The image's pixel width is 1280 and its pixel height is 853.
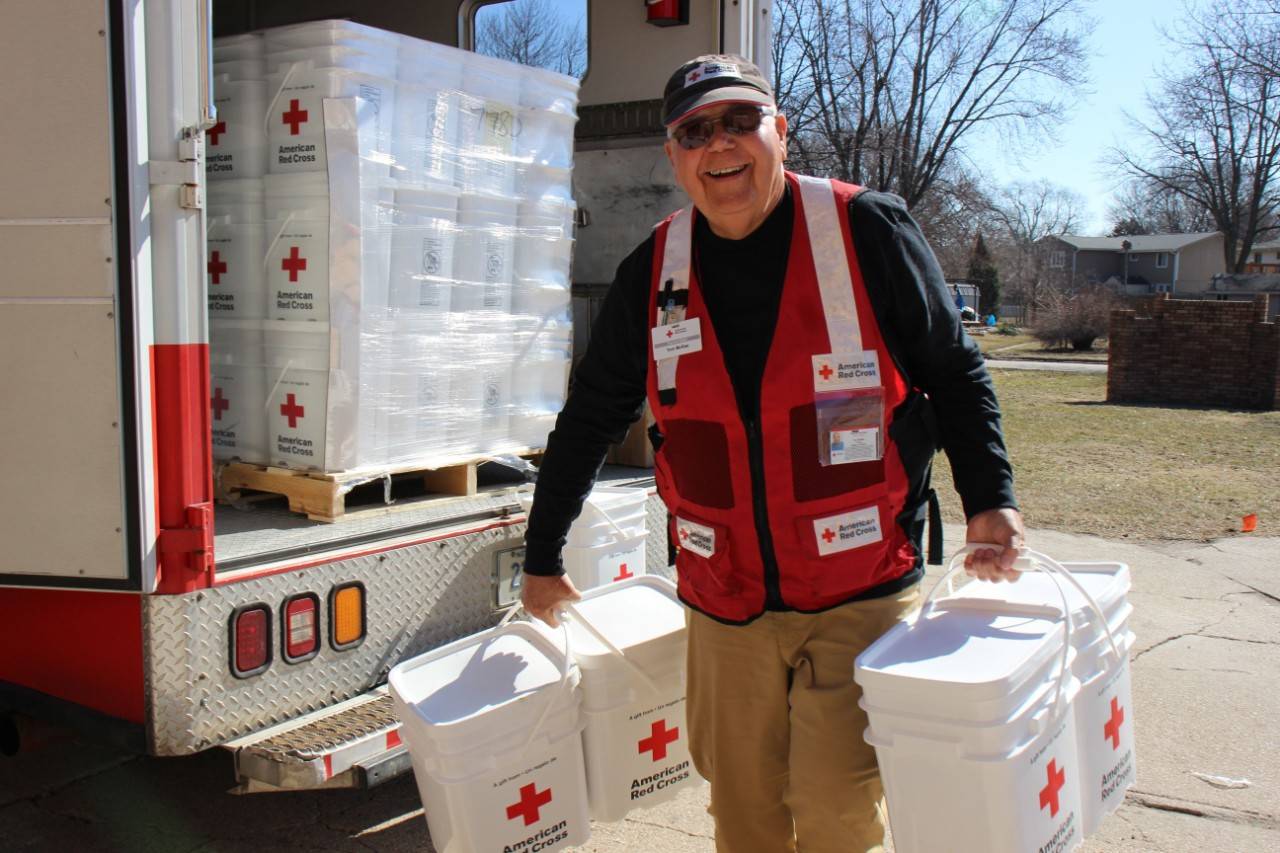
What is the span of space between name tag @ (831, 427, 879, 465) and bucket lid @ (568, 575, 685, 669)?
0.67 meters

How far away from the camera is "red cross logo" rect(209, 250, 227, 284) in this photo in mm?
3707

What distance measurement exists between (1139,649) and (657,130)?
3.20 metres

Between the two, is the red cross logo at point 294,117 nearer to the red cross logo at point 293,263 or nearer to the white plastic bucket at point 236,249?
the white plastic bucket at point 236,249

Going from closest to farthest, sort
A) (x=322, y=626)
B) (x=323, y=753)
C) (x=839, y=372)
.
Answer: (x=839, y=372) → (x=323, y=753) → (x=322, y=626)

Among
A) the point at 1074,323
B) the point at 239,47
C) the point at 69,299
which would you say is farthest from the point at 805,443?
the point at 1074,323

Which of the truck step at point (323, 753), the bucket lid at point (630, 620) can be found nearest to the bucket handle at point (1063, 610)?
the bucket lid at point (630, 620)

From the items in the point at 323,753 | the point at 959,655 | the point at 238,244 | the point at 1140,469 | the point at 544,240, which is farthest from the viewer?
the point at 1140,469

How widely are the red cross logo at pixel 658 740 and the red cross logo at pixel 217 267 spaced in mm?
2093

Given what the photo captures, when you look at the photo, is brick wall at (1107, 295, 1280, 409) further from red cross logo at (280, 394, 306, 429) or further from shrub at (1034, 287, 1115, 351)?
red cross logo at (280, 394, 306, 429)

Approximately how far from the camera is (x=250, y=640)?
292 centimetres

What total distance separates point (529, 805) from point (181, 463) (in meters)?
1.14

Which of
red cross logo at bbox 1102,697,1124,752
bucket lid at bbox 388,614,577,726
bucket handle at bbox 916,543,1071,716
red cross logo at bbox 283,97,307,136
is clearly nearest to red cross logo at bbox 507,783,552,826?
bucket lid at bbox 388,614,577,726

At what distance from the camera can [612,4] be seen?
4.90 metres

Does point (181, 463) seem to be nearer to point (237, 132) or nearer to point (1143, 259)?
point (237, 132)
